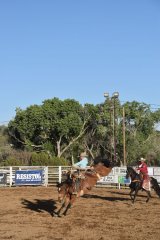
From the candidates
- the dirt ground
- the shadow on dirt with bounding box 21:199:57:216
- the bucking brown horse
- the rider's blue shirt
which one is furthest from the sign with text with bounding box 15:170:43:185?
the rider's blue shirt

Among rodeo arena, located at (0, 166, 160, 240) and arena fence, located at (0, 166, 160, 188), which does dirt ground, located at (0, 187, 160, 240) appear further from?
arena fence, located at (0, 166, 160, 188)

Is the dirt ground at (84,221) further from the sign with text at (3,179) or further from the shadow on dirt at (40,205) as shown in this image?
the sign with text at (3,179)

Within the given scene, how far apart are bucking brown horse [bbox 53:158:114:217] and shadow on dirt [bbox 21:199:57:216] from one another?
36.4 inches

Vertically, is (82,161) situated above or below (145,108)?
below

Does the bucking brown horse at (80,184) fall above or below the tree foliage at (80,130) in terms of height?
below

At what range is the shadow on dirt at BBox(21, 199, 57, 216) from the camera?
629 inches

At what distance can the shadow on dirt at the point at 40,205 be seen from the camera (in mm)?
15967

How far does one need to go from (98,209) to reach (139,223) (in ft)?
11.7

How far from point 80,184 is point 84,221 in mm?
1267

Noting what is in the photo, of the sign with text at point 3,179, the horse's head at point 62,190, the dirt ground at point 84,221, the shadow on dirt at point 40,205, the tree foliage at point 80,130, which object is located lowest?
the dirt ground at point 84,221

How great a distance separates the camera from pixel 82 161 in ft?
47.0

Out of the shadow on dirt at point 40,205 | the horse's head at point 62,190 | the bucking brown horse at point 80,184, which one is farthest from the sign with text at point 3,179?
the horse's head at point 62,190

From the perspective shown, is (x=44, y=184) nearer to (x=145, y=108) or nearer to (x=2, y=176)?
(x=2, y=176)

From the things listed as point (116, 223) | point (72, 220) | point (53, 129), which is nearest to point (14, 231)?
point (72, 220)
